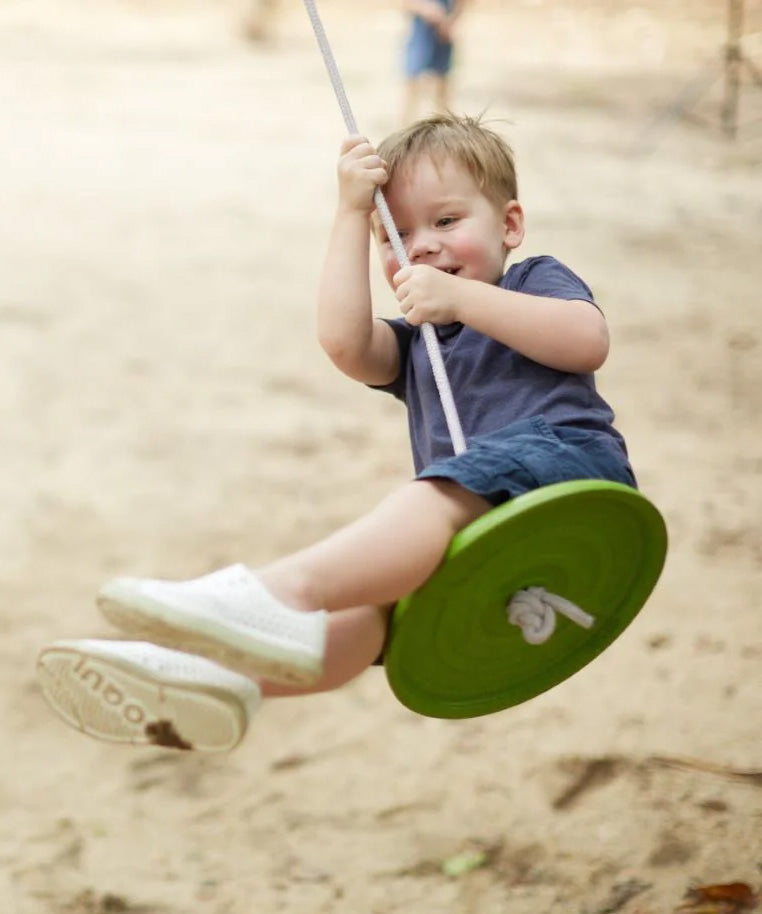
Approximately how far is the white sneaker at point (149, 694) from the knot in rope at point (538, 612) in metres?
0.48

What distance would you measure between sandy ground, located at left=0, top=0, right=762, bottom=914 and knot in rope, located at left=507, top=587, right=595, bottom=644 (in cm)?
127

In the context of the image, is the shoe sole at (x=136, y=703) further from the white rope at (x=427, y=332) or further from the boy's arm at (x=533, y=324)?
the boy's arm at (x=533, y=324)

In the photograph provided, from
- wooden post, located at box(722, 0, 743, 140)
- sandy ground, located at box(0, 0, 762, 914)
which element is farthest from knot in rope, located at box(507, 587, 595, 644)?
wooden post, located at box(722, 0, 743, 140)

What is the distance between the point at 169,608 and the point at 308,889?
183 centimetres

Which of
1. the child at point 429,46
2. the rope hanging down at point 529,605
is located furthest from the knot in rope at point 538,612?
the child at point 429,46

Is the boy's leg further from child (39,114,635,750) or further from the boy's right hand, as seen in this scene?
the boy's right hand

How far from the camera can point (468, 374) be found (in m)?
2.34

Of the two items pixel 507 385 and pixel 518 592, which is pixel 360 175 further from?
pixel 518 592

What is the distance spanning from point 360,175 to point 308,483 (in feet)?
10.2

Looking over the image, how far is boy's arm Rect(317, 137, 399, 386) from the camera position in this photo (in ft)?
7.55

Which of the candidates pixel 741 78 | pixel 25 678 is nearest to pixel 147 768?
pixel 25 678

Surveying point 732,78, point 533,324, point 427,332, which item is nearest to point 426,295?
point 427,332

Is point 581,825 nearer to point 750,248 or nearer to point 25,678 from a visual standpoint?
point 25,678

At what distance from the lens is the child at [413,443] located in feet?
6.16
